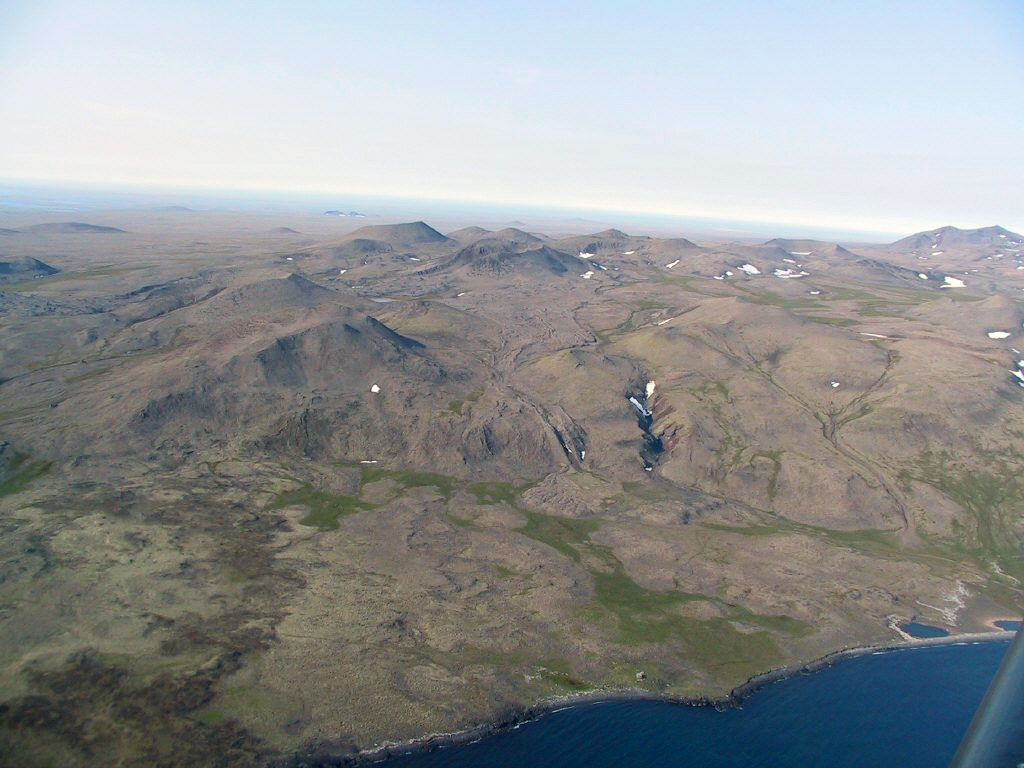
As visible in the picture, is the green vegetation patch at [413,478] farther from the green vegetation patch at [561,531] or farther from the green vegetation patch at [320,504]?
the green vegetation patch at [561,531]

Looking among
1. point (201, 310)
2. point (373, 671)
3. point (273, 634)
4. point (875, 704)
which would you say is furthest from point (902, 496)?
point (201, 310)

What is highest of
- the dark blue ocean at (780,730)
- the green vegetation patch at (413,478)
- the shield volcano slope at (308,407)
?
the shield volcano slope at (308,407)

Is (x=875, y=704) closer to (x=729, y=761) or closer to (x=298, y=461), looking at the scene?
(x=729, y=761)

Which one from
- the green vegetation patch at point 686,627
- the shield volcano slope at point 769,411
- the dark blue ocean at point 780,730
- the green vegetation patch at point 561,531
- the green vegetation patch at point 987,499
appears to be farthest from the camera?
the shield volcano slope at point 769,411

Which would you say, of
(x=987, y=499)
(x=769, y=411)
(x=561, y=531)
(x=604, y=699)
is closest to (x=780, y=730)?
(x=604, y=699)

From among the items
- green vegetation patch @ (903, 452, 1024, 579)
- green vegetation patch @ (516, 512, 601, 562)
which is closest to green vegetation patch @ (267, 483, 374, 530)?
green vegetation patch @ (516, 512, 601, 562)

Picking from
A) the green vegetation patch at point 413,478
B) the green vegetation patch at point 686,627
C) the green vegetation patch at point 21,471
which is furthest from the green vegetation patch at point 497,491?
the green vegetation patch at point 21,471
